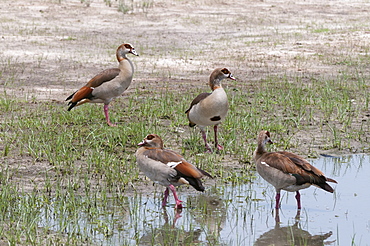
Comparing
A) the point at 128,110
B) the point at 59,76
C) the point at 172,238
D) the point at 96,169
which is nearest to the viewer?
the point at 172,238

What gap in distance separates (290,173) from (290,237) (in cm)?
88

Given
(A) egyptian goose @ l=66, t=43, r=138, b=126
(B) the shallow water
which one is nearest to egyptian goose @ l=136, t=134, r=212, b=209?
(B) the shallow water

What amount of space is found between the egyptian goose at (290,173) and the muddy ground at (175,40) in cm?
324

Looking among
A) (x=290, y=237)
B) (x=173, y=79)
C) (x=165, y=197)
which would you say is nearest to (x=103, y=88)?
(x=165, y=197)

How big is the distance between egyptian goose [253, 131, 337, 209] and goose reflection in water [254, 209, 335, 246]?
1.76 ft

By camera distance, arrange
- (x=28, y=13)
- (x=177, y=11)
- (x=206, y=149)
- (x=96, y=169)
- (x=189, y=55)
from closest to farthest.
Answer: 1. (x=96, y=169)
2. (x=206, y=149)
3. (x=189, y=55)
4. (x=28, y=13)
5. (x=177, y=11)

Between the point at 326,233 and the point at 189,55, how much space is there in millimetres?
12761

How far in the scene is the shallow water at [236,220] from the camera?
652cm

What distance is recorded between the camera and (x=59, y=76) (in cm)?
1597

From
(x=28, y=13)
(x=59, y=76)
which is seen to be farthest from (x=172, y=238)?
(x=28, y=13)

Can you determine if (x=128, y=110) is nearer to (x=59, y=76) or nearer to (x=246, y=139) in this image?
(x=246, y=139)

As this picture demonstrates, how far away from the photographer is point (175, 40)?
70.7 feet

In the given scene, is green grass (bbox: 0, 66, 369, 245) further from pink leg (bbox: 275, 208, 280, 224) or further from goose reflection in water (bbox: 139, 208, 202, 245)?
pink leg (bbox: 275, 208, 280, 224)

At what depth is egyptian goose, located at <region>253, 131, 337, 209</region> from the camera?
23.7ft
